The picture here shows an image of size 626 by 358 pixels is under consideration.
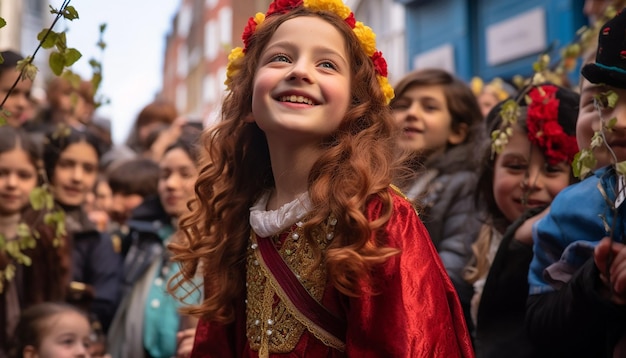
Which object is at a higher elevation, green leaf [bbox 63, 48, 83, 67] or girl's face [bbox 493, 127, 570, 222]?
green leaf [bbox 63, 48, 83, 67]

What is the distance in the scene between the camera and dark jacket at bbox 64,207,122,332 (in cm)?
491

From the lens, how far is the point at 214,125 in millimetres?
3031

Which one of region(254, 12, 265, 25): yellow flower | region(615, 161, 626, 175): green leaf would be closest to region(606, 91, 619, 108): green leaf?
region(615, 161, 626, 175): green leaf

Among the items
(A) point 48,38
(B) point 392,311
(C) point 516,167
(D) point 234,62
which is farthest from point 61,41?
(C) point 516,167

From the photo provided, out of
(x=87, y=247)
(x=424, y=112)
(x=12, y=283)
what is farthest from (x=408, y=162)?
(x=87, y=247)

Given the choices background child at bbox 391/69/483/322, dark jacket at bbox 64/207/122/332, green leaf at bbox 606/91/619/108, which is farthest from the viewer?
dark jacket at bbox 64/207/122/332

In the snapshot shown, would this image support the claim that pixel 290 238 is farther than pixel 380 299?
Yes

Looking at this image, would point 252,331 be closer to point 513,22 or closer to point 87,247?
point 87,247

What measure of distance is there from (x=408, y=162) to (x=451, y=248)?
0.98 metres

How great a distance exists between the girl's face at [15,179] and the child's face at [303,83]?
87.3 inches

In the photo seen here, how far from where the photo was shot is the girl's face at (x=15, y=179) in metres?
4.45

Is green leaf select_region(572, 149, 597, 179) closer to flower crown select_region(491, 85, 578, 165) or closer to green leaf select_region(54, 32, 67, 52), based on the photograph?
flower crown select_region(491, 85, 578, 165)

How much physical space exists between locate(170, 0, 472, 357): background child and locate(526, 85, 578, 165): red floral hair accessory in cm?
73

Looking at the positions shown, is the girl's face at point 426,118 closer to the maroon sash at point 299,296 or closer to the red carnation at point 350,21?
the red carnation at point 350,21
